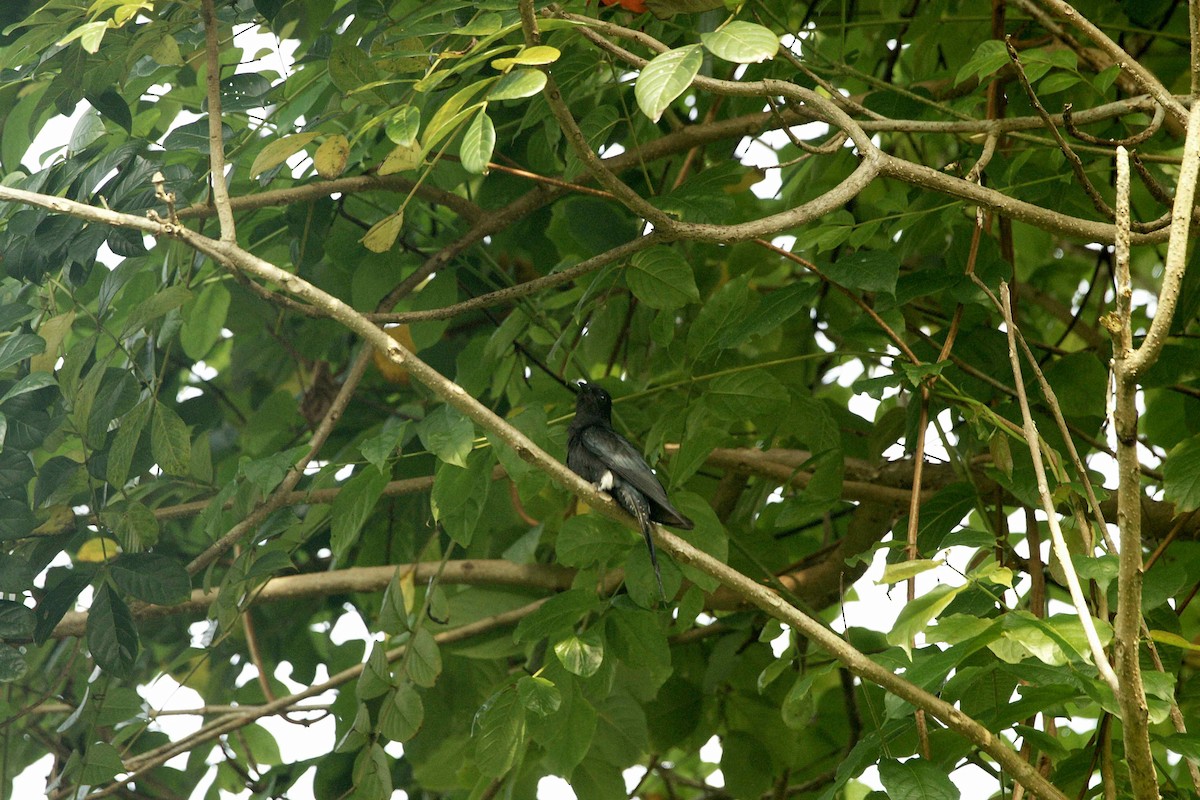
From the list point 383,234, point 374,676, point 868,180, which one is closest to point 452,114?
point 383,234

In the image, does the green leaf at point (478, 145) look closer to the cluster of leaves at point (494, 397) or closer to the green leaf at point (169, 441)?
the cluster of leaves at point (494, 397)

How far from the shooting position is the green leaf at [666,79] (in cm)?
196

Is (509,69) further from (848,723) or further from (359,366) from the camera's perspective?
(848,723)

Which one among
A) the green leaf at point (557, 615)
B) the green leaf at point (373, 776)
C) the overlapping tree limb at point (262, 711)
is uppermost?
the green leaf at point (557, 615)

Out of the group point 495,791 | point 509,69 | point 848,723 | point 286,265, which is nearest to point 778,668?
point 495,791

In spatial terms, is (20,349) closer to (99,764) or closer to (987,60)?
(99,764)

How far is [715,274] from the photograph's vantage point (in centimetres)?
433

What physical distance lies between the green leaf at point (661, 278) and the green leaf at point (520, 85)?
100 cm

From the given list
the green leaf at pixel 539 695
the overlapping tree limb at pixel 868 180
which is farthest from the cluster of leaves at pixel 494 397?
the overlapping tree limb at pixel 868 180

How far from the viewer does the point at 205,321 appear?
393cm

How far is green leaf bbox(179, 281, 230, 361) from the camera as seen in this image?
3908 mm

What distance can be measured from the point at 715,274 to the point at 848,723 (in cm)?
180

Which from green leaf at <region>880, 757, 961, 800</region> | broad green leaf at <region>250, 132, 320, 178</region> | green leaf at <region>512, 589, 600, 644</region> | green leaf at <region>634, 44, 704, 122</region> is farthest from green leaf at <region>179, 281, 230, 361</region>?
green leaf at <region>880, 757, 961, 800</region>

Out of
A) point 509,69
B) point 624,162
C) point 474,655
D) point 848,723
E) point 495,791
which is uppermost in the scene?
point 509,69
